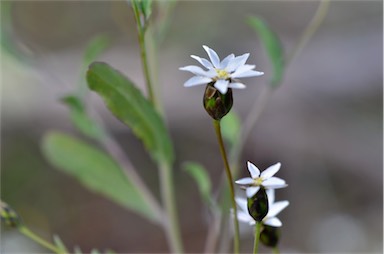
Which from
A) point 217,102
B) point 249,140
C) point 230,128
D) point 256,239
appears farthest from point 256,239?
point 249,140

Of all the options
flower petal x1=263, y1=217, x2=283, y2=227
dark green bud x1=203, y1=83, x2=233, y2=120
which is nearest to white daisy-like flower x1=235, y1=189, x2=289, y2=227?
flower petal x1=263, y1=217, x2=283, y2=227

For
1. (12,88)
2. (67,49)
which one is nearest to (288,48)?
(67,49)

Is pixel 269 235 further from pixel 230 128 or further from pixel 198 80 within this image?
pixel 230 128

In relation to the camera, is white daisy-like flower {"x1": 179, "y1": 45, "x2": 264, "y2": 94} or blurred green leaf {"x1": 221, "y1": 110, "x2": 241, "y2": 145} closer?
white daisy-like flower {"x1": 179, "y1": 45, "x2": 264, "y2": 94}

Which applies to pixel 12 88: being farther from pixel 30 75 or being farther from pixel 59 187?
pixel 59 187

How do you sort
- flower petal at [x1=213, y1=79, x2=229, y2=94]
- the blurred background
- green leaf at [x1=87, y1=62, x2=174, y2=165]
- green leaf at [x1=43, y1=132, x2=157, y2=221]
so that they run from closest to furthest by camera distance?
flower petal at [x1=213, y1=79, x2=229, y2=94] → green leaf at [x1=87, y1=62, x2=174, y2=165] → green leaf at [x1=43, y1=132, x2=157, y2=221] → the blurred background

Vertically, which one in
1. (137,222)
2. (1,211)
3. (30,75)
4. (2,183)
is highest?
(30,75)

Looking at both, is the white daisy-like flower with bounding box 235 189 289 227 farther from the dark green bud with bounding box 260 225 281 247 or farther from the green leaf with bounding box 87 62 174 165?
the green leaf with bounding box 87 62 174 165
